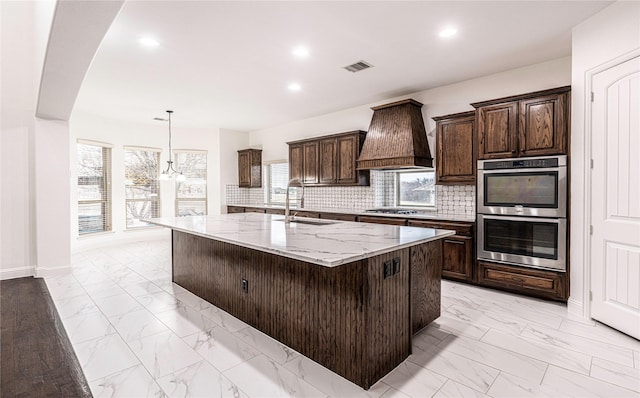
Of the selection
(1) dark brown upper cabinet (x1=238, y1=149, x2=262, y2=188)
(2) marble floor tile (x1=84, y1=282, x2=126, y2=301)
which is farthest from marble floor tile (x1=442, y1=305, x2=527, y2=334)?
(1) dark brown upper cabinet (x1=238, y1=149, x2=262, y2=188)

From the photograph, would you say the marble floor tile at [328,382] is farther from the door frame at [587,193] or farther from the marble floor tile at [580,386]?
the door frame at [587,193]

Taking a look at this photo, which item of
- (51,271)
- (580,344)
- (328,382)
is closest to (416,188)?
(580,344)

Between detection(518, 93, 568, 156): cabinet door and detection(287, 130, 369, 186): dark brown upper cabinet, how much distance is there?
2.56 meters

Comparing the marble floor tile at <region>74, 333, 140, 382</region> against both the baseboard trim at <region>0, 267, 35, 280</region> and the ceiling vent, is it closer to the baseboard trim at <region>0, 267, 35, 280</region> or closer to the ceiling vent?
the baseboard trim at <region>0, 267, 35, 280</region>

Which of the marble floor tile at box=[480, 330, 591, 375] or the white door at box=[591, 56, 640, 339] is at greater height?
the white door at box=[591, 56, 640, 339]

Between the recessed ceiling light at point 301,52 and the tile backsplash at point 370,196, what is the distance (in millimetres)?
2600

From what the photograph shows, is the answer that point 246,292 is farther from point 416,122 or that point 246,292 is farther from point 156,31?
point 416,122

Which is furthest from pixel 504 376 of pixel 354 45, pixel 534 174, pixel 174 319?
pixel 354 45

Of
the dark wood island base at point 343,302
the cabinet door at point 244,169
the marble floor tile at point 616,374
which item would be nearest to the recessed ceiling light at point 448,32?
the dark wood island base at point 343,302

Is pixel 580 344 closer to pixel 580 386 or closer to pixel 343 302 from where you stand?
pixel 580 386

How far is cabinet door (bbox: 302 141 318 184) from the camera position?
20.6ft

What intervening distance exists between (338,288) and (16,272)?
4.99 metres

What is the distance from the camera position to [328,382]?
2.02 m

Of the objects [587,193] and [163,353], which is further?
[587,193]
